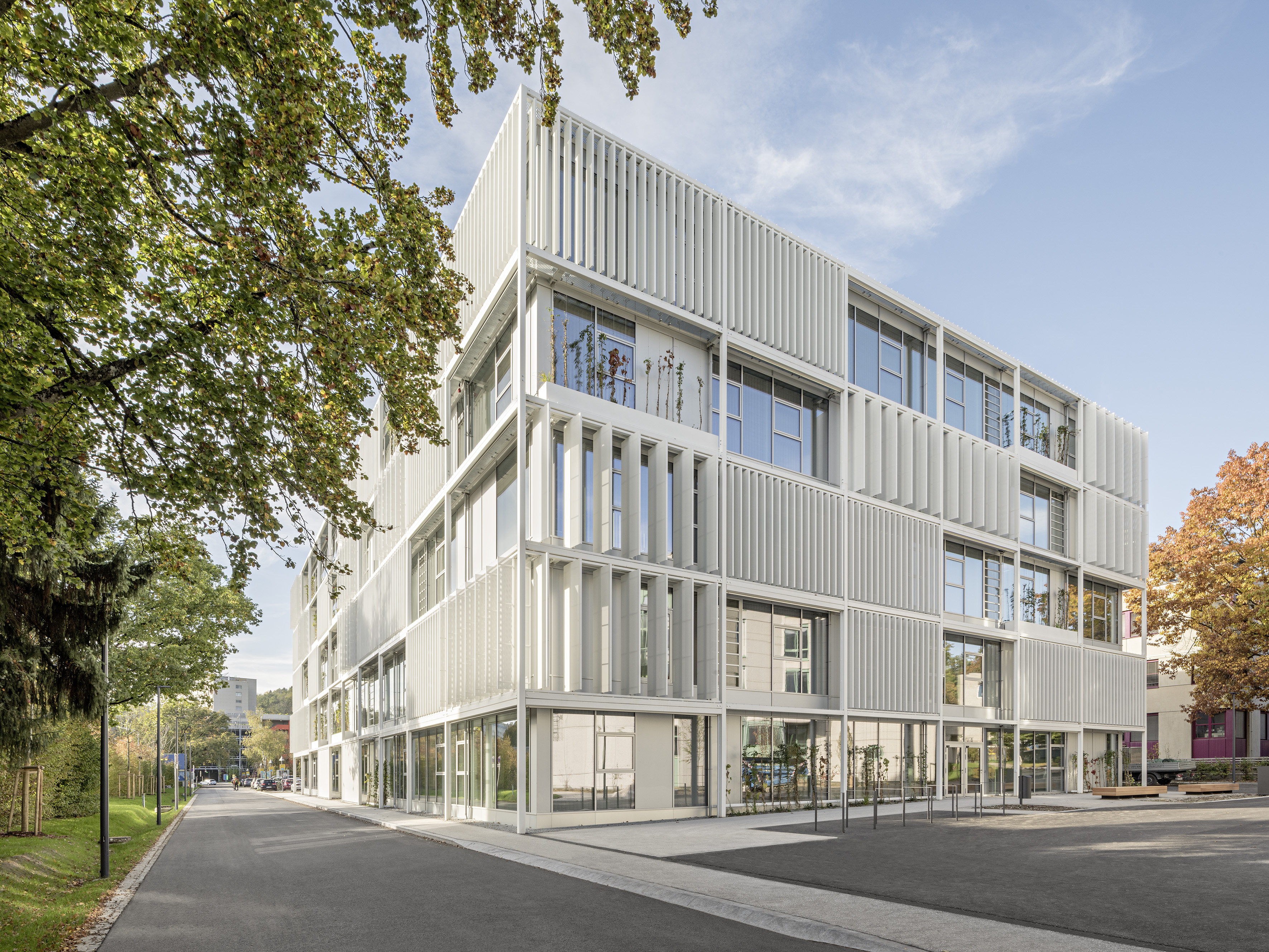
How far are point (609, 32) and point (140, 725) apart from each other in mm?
85124

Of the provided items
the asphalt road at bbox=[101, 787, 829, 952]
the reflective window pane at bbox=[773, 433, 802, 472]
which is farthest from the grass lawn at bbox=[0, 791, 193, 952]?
the reflective window pane at bbox=[773, 433, 802, 472]

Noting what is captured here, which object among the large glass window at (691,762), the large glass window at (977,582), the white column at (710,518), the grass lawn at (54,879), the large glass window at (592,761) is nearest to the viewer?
the grass lawn at (54,879)

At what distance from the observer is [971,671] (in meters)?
35.8

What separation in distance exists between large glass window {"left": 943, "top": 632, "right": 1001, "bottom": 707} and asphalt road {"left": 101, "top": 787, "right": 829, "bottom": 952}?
2099 centimetres

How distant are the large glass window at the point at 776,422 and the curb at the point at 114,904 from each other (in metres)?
18.2

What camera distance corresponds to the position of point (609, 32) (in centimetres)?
945

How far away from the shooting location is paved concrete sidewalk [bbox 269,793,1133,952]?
30.2ft

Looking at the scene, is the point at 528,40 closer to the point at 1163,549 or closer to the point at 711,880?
the point at 711,880

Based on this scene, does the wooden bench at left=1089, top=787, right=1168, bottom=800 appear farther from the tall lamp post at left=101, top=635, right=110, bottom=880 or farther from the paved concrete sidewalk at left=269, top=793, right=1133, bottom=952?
the tall lamp post at left=101, top=635, right=110, bottom=880

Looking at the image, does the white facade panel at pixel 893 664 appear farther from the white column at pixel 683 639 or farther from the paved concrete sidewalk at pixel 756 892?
the paved concrete sidewalk at pixel 756 892

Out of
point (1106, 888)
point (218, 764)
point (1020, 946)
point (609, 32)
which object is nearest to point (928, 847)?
point (1106, 888)

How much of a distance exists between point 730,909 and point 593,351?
1742 cm

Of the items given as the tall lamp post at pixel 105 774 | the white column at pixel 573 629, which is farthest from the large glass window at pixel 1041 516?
the tall lamp post at pixel 105 774

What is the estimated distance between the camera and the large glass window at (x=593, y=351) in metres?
25.5
